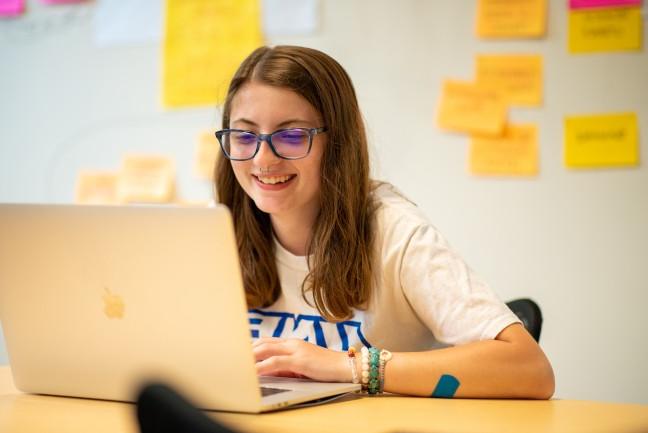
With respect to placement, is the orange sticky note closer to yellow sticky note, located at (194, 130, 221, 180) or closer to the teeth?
yellow sticky note, located at (194, 130, 221, 180)

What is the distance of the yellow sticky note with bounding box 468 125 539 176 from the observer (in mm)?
1827

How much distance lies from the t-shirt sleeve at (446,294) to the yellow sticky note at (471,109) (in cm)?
64

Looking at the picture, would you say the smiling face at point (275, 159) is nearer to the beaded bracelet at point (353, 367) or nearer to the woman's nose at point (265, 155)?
the woman's nose at point (265, 155)

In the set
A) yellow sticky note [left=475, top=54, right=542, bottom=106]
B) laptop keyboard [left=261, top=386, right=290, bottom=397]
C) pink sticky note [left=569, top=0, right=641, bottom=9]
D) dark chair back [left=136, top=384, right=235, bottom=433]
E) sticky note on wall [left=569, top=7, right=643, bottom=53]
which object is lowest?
laptop keyboard [left=261, top=386, right=290, bottom=397]

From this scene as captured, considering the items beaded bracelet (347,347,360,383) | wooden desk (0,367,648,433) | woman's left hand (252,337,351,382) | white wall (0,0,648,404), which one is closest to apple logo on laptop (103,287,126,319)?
wooden desk (0,367,648,433)

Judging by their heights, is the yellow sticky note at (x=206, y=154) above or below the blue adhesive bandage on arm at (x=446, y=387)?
above

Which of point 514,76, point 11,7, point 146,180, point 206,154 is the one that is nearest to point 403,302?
point 514,76

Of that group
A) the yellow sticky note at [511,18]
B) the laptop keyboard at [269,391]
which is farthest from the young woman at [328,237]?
the yellow sticky note at [511,18]

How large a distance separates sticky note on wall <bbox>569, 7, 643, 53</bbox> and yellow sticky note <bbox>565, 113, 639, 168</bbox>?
147 millimetres

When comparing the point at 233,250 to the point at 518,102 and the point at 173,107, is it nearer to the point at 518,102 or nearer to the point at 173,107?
the point at 518,102

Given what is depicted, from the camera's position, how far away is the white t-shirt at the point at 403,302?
119cm

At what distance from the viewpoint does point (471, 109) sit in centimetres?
188

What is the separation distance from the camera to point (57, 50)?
241cm

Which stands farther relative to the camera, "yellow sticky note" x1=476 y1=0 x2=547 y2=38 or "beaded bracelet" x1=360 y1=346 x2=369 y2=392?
"yellow sticky note" x1=476 y1=0 x2=547 y2=38
